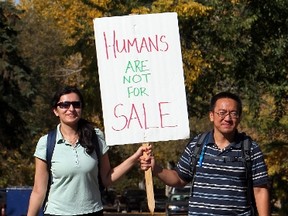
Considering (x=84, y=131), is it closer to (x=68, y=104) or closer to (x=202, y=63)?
(x=68, y=104)

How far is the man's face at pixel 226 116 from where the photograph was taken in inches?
263

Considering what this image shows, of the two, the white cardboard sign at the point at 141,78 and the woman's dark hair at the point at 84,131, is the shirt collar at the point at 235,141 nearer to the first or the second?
the white cardboard sign at the point at 141,78

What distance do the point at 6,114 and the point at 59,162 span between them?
28.6 m

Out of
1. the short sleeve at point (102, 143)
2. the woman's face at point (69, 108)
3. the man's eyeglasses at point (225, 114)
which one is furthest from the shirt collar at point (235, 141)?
the woman's face at point (69, 108)

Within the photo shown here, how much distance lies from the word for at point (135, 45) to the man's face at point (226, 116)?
99 cm

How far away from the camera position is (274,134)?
107 ft

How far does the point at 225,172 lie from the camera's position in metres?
6.62

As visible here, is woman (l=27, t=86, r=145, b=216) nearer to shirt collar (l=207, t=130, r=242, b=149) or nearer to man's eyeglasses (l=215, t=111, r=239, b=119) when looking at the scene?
shirt collar (l=207, t=130, r=242, b=149)

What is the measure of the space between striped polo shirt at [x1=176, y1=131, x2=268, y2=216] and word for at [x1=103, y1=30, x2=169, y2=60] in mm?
1146

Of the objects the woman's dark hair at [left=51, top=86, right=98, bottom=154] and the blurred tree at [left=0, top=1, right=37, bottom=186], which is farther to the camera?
the blurred tree at [left=0, top=1, right=37, bottom=186]

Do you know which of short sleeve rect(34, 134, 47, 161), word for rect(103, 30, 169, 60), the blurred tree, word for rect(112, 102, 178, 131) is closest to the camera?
short sleeve rect(34, 134, 47, 161)

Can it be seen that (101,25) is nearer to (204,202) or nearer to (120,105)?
(120,105)

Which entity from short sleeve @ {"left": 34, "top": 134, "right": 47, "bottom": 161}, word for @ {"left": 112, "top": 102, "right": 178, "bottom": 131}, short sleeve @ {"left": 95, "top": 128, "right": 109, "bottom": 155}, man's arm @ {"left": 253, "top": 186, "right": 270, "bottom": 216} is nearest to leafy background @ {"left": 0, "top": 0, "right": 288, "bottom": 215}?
word for @ {"left": 112, "top": 102, "right": 178, "bottom": 131}

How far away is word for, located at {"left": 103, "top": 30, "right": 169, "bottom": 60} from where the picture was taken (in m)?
7.52
